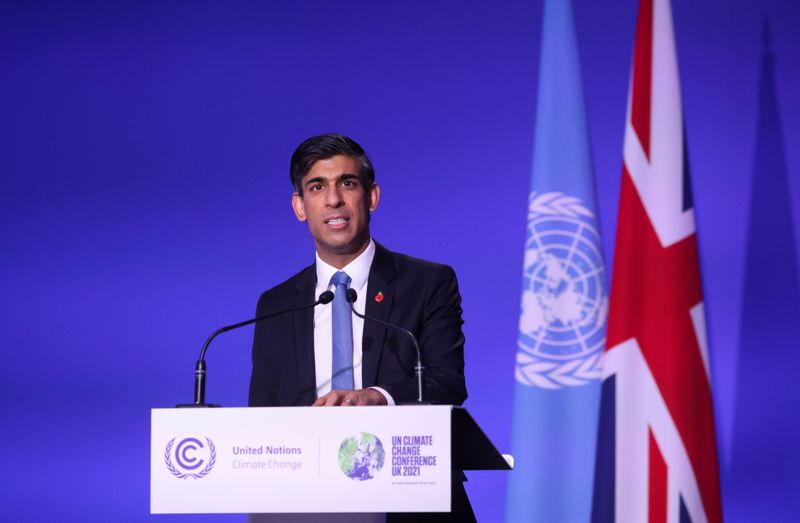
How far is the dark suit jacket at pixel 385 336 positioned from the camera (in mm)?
2518

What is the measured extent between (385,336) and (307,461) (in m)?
0.72

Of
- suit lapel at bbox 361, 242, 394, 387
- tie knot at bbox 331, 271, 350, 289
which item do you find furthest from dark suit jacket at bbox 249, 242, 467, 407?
tie knot at bbox 331, 271, 350, 289

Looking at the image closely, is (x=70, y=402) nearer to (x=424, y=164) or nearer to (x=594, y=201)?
(x=424, y=164)

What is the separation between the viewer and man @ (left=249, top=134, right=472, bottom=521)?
2.50 metres

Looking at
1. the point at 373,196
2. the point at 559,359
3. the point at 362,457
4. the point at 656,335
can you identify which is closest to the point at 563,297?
the point at 559,359

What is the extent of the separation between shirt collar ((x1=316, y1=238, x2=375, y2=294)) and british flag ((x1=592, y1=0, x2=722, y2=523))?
4.35 feet

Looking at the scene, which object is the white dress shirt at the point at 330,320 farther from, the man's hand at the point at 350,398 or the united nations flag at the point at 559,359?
the united nations flag at the point at 559,359

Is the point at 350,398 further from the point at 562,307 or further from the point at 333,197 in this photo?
the point at 562,307

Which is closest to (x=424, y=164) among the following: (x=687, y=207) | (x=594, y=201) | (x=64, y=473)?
(x=594, y=201)

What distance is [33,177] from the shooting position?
456cm

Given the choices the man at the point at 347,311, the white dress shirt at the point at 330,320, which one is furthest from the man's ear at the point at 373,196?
the white dress shirt at the point at 330,320

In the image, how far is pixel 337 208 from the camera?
272cm

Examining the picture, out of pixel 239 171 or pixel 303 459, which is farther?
pixel 239 171

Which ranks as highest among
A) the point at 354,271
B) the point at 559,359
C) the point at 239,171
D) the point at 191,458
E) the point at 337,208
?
the point at 239,171
